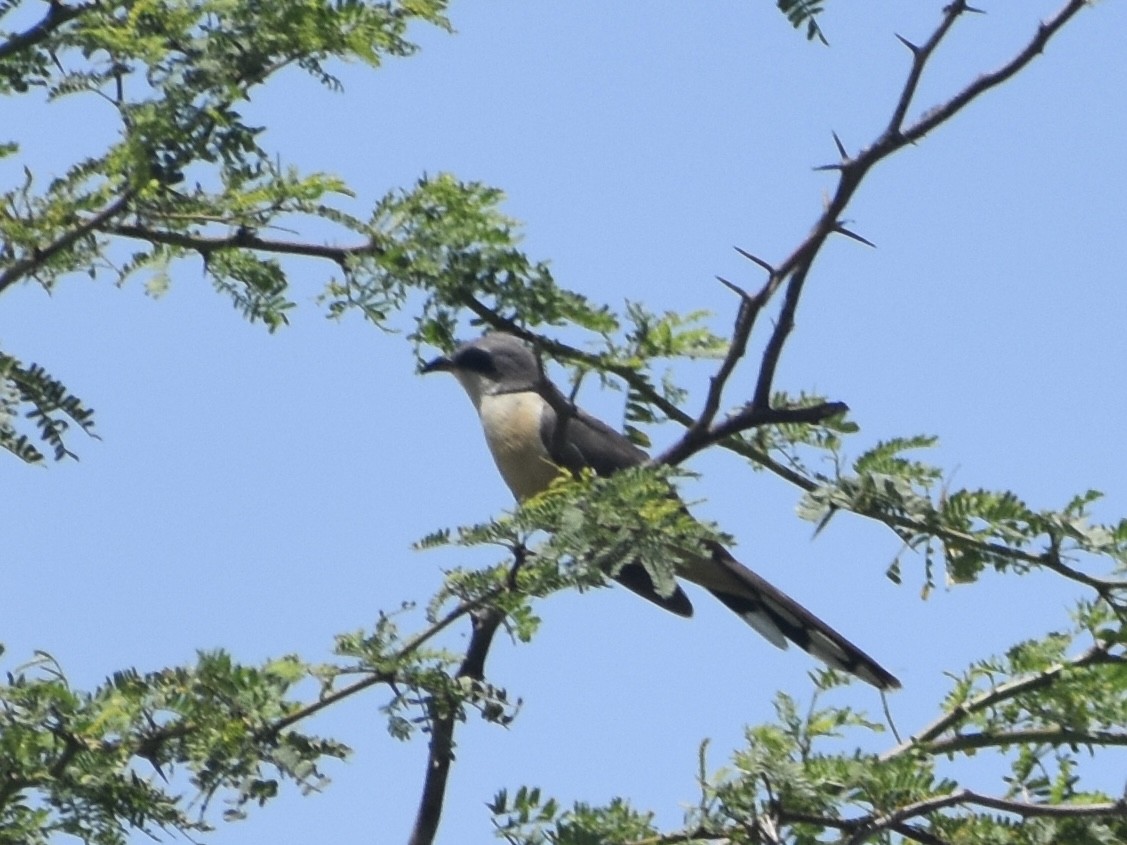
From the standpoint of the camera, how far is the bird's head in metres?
7.32

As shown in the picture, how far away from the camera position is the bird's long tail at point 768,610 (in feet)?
20.8

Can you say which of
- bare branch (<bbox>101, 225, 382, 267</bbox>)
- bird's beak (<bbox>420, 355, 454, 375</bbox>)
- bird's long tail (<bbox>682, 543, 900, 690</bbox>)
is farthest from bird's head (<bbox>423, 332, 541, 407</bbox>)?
bare branch (<bbox>101, 225, 382, 267</bbox>)

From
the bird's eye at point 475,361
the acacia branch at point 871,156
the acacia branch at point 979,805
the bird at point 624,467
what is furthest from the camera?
the bird's eye at point 475,361

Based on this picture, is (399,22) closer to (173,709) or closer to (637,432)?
(637,432)

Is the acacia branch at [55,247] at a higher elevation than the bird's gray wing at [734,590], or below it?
below

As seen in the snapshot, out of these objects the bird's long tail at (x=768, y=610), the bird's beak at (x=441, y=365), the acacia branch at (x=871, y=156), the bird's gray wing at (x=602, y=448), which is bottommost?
the acacia branch at (x=871, y=156)

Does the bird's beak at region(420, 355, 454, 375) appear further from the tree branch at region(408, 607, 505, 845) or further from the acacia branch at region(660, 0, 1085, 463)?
the acacia branch at region(660, 0, 1085, 463)

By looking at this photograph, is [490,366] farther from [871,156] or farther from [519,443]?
[871,156]

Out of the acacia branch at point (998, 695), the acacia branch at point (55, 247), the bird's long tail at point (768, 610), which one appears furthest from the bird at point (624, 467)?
the acacia branch at point (55, 247)

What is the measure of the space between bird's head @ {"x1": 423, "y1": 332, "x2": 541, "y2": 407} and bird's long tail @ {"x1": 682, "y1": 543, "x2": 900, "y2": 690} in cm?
122

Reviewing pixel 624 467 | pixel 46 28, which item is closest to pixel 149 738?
pixel 46 28

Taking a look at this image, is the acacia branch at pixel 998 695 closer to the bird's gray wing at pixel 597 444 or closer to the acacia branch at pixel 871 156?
the acacia branch at pixel 871 156

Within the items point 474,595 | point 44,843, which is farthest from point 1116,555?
point 44,843

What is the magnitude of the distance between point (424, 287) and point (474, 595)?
0.76m
